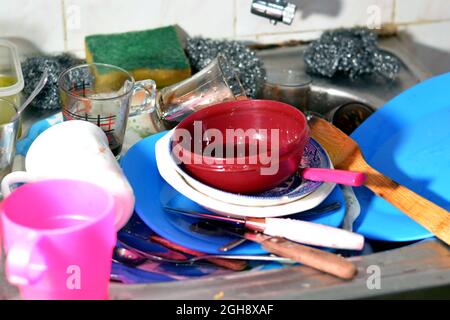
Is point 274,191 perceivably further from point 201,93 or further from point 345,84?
point 345,84

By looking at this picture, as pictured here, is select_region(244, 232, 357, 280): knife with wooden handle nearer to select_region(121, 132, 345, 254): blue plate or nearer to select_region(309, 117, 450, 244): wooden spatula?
select_region(121, 132, 345, 254): blue plate

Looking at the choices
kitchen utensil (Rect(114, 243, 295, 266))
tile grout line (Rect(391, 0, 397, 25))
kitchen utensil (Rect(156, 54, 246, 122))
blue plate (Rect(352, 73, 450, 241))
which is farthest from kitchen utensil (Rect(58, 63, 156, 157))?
tile grout line (Rect(391, 0, 397, 25))

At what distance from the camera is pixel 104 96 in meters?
0.91

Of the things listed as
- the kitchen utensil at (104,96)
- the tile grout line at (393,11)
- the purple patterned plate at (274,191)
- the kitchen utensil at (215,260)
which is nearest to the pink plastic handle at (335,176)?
the purple patterned plate at (274,191)

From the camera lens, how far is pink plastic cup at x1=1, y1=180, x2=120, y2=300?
56cm

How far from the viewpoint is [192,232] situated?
0.72 metres

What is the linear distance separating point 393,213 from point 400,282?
12 cm

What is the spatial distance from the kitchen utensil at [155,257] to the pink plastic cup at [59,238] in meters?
0.07

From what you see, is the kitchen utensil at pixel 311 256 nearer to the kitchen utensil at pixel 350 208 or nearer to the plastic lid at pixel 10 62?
the kitchen utensil at pixel 350 208

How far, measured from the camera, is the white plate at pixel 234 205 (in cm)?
71

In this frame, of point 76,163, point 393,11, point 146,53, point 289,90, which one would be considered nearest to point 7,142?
point 76,163

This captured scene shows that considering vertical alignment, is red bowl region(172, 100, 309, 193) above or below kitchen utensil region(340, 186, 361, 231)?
above

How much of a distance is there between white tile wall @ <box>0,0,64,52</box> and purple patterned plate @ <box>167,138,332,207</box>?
0.39 meters

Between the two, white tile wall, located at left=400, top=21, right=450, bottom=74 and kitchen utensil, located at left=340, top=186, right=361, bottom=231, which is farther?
white tile wall, located at left=400, top=21, right=450, bottom=74
